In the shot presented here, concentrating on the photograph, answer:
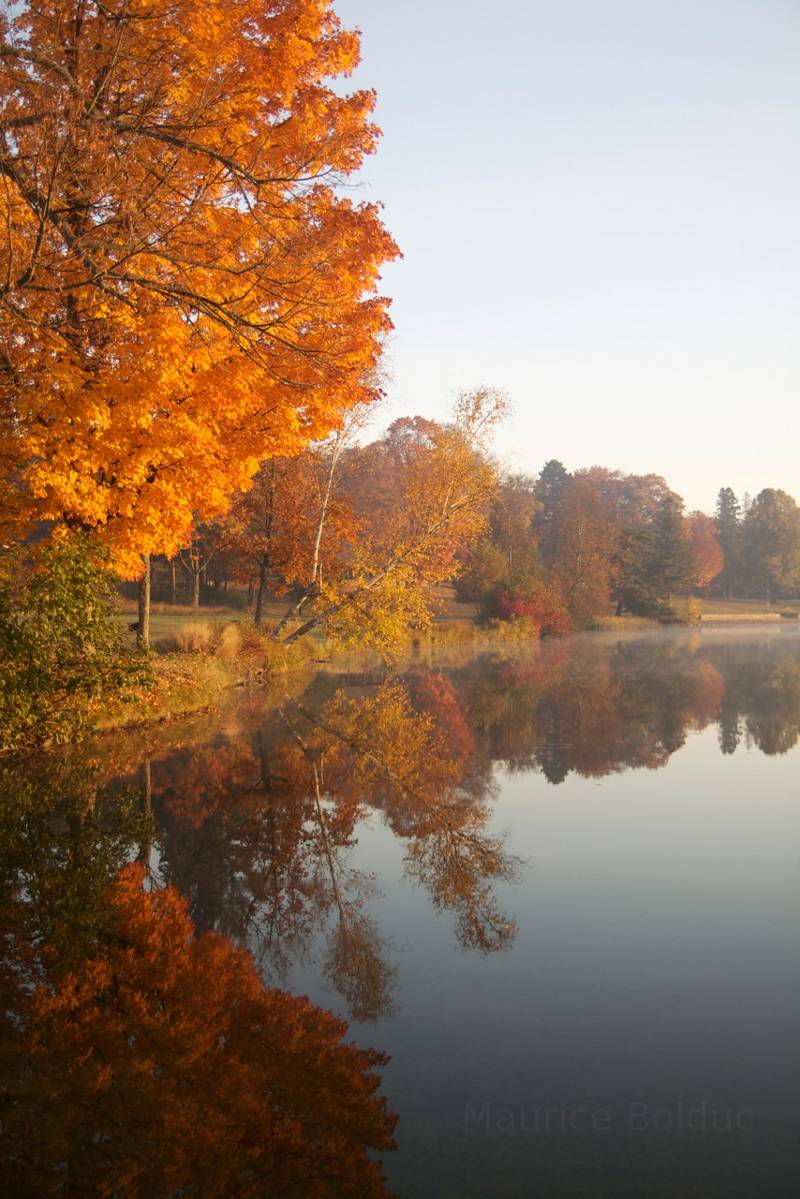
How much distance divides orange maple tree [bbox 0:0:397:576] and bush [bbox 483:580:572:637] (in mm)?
30403

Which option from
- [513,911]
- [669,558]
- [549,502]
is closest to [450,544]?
[513,911]

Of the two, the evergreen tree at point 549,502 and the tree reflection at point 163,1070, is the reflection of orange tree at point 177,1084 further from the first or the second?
the evergreen tree at point 549,502

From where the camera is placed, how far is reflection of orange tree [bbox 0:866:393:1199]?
3.13 m

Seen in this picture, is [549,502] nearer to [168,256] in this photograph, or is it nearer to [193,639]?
[193,639]

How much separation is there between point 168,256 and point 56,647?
18.6 feet

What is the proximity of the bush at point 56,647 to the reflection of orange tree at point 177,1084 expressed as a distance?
21.5 ft

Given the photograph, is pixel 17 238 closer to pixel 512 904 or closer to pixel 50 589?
pixel 50 589

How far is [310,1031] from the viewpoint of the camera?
4.14m

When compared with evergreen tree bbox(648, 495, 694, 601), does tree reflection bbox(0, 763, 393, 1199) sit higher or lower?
lower

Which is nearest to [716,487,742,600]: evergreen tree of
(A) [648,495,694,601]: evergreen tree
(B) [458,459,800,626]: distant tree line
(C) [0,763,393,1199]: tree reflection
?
(B) [458,459,800,626]: distant tree line

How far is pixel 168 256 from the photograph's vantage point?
8539 mm

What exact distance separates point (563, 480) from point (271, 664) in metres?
99.1

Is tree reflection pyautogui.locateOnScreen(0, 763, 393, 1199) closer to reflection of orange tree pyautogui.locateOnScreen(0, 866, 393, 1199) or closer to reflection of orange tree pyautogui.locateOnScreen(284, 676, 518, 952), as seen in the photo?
reflection of orange tree pyautogui.locateOnScreen(0, 866, 393, 1199)

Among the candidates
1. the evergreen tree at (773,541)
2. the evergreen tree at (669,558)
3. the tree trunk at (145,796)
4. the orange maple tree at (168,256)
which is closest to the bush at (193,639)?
the orange maple tree at (168,256)
